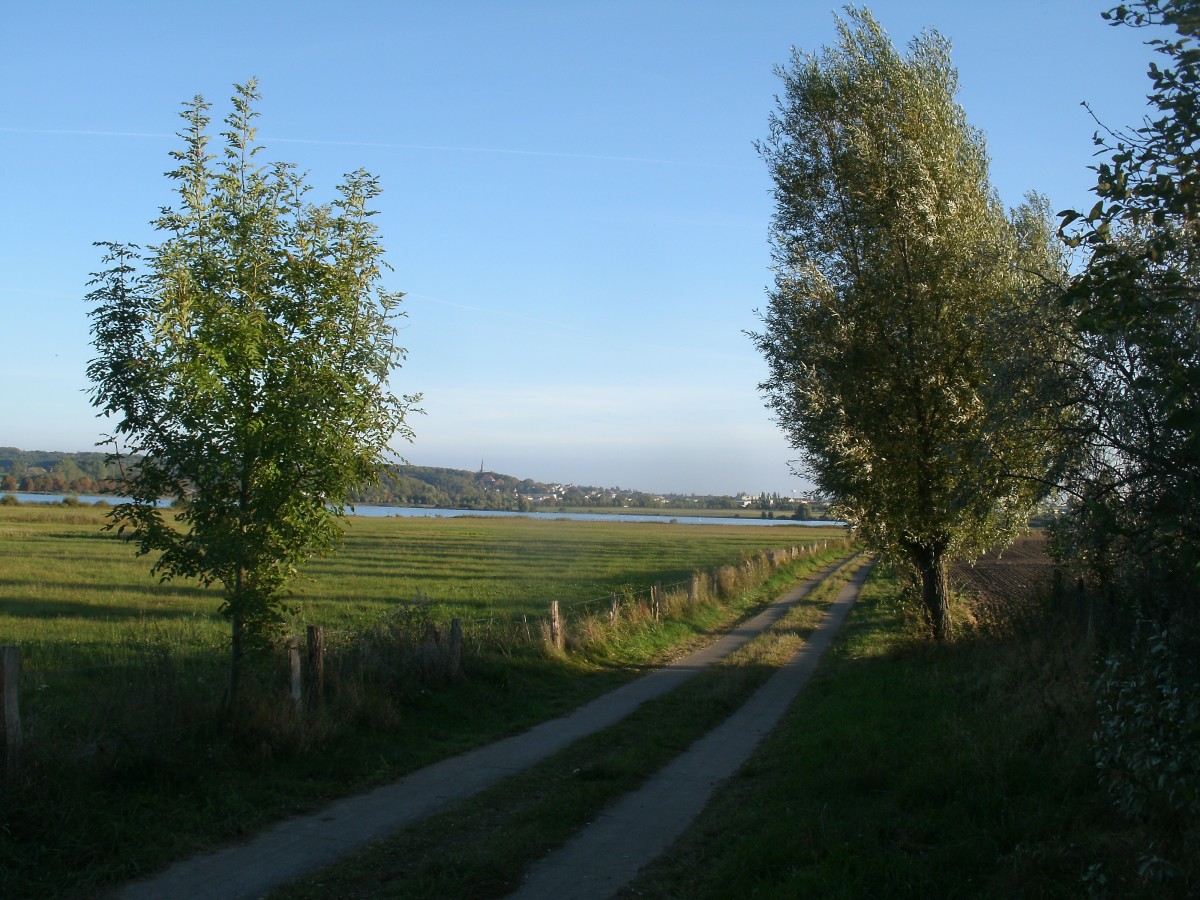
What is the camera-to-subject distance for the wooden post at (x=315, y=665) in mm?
10781

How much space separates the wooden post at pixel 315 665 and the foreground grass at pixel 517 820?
3.02m

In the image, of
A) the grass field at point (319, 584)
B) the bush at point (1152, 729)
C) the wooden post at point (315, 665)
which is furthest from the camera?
the grass field at point (319, 584)

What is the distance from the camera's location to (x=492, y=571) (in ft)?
145

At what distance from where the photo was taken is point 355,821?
7.91m

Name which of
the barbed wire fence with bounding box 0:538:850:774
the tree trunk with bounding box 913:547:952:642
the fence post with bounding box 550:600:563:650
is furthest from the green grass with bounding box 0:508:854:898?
the tree trunk with bounding box 913:547:952:642

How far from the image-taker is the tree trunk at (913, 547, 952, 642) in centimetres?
1753

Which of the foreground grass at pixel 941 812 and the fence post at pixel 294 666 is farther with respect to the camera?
the fence post at pixel 294 666

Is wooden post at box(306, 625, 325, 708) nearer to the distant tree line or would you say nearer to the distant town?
the distant town

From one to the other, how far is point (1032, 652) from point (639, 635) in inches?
401

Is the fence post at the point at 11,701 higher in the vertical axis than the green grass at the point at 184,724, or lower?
higher

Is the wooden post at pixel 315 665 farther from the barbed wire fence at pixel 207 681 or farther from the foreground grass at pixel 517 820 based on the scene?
the foreground grass at pixel 517 820

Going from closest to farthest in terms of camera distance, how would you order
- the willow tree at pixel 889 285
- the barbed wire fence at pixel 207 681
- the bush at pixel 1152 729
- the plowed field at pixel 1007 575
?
the bush at pixel 1152 729 < the barbed wire fence at pixel 207 681 < the willow tree at pixel 889 285 < the plowed field at pixel 1007 575

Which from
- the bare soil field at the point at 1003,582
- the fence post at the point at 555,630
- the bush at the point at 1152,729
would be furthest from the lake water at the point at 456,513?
the bush at the point at 1152,729

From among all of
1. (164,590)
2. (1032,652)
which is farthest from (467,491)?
(1032,652)
